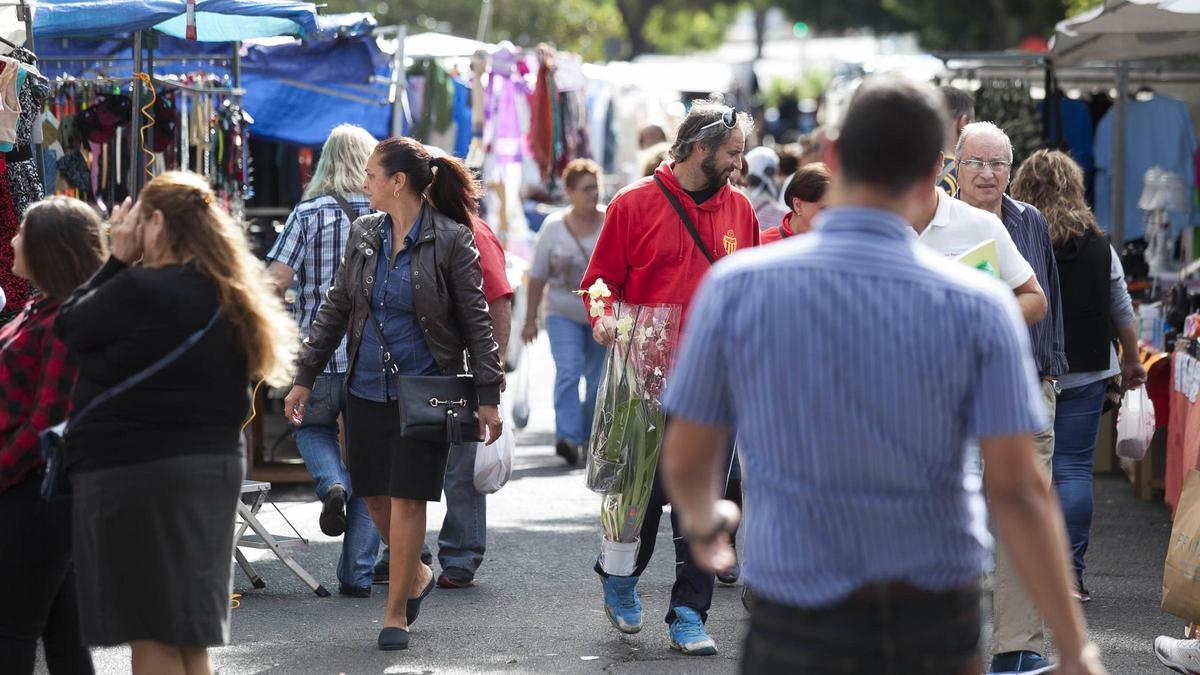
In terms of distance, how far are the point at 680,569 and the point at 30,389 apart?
8.44 feet

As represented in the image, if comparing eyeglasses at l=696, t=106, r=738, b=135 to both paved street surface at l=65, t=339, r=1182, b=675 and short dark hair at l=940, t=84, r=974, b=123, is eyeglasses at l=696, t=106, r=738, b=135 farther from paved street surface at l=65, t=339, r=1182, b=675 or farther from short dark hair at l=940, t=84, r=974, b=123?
paved street surface at l=65, t=339, r=1182, b=675

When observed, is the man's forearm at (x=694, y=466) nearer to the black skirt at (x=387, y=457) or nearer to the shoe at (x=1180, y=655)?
the black skirt at (x=387, y=457)

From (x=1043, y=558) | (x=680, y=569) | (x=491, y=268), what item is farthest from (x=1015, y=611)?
(x=1043, y=558)

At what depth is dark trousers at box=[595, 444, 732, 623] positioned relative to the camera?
6066 mm

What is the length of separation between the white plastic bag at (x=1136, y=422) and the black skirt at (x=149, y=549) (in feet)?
16.9

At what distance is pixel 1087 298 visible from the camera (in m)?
6.81

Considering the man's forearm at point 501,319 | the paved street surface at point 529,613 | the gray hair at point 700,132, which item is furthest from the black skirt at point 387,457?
the gray hair at point 700,132

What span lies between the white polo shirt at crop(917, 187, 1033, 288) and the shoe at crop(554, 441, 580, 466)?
18.9ft

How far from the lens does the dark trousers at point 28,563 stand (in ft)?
14.6

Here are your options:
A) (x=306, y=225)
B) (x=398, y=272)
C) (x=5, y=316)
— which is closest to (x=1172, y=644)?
(x=398, y=272)

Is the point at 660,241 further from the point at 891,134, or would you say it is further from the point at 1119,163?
the point at 1119,163

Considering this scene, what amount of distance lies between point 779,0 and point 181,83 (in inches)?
1651

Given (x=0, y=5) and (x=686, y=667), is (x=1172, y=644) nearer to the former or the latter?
(x=686, y=667)

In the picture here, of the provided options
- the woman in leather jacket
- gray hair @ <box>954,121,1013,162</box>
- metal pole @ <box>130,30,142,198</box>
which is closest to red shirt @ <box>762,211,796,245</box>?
gray hair @ <box>954,121,1013,162</box>
